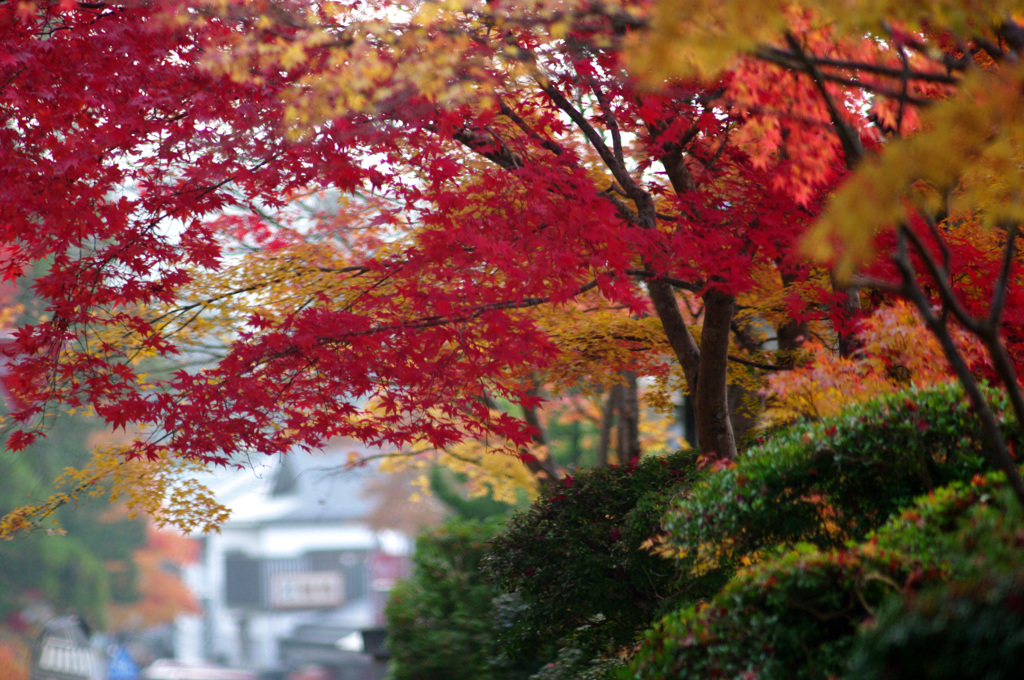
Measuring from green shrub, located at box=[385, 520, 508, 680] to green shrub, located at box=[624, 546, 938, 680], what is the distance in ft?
17.2

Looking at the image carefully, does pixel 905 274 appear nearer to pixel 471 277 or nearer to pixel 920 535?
pixel 920 535

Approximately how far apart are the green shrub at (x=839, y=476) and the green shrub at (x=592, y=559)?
1.56 meters

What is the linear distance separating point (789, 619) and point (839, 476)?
981 mm

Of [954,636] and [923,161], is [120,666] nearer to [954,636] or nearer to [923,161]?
[954,636]

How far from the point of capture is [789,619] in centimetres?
311

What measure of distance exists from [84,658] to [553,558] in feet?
46.8

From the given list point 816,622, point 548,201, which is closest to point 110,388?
point 548,201

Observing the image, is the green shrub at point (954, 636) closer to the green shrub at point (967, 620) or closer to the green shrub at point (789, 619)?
the green shrub at point (967, 620)

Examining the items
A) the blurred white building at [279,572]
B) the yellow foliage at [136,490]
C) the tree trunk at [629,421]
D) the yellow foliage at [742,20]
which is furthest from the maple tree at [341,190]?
the blurred white building at [279,572]

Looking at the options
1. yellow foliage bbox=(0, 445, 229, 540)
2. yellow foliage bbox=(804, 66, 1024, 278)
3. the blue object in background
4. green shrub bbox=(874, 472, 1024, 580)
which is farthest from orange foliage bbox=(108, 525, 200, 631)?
yellow foliage bbox=(804, 66, 1024, 278)

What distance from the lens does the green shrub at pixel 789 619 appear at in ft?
9.75

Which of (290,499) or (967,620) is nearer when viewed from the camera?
(967,620)

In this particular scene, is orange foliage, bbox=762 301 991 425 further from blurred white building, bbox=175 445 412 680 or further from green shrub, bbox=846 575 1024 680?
blurred white building, bbox=175 445 412 680

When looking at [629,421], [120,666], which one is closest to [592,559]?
[629,421]
